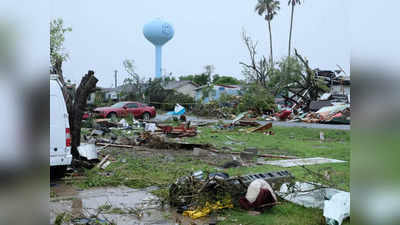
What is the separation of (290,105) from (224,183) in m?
27.2

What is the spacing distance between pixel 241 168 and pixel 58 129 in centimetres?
434

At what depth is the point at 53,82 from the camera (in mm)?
6656

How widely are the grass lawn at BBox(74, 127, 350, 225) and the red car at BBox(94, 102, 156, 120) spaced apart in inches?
366

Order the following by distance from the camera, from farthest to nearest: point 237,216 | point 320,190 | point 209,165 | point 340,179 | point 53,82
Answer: point 209,165, point 340,179, point 53,82, point 320,190, point 237,216

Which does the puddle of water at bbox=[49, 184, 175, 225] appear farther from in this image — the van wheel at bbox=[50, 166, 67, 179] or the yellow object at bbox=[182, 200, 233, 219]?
the van wheel at bbox=[50, 166, 67, 179]

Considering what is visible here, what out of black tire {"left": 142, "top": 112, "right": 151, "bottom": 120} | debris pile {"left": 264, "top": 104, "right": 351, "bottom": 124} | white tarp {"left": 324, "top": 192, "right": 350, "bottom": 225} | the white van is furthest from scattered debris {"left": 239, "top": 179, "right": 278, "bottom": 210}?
black tire {"left": 142, "top": 112, "right": 151, "bottom": 120}

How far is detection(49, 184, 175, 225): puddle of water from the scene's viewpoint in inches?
205

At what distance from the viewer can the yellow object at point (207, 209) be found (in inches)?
206

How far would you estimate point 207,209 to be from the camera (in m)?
5.36

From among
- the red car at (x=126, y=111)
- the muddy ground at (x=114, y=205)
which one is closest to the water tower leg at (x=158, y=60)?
the red car at (x=126, y=111)

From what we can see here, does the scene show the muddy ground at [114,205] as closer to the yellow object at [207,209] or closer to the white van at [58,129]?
the yellow object at [207,209]
